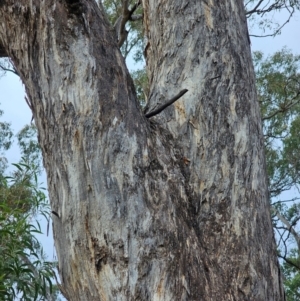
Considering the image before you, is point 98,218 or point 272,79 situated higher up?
point 272,79

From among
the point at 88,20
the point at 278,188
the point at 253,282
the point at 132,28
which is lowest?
the point at 253,282

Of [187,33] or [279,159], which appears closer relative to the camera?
[187,33]

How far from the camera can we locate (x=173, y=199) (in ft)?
4.98

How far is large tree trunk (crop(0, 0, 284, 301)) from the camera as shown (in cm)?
143

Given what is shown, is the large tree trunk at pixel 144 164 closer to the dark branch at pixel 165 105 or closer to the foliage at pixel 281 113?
the dark branch at pixel 165 105

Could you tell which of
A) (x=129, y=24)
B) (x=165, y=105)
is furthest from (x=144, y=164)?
(x=129, y=24)

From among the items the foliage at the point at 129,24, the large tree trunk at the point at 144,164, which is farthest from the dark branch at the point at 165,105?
the foliage at the point at 129,24

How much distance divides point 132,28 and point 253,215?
7.80 meters

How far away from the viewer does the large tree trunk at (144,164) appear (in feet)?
4.69

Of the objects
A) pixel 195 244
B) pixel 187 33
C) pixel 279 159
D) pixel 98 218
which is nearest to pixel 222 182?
pixel 195 244

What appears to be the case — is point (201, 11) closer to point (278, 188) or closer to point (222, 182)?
point (222, 182)

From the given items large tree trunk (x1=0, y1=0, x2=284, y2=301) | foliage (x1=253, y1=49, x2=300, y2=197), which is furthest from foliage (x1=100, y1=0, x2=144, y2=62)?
large tree trunk (x1=0, y1=0, x2=284, y2=301)

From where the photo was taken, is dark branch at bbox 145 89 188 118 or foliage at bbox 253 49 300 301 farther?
foliage at bbox 253 49 300 301

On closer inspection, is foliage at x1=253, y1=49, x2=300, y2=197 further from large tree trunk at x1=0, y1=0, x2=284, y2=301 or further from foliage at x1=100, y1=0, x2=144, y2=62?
large tree trunk at x1=0, y1=0, x2=284, y2=301
